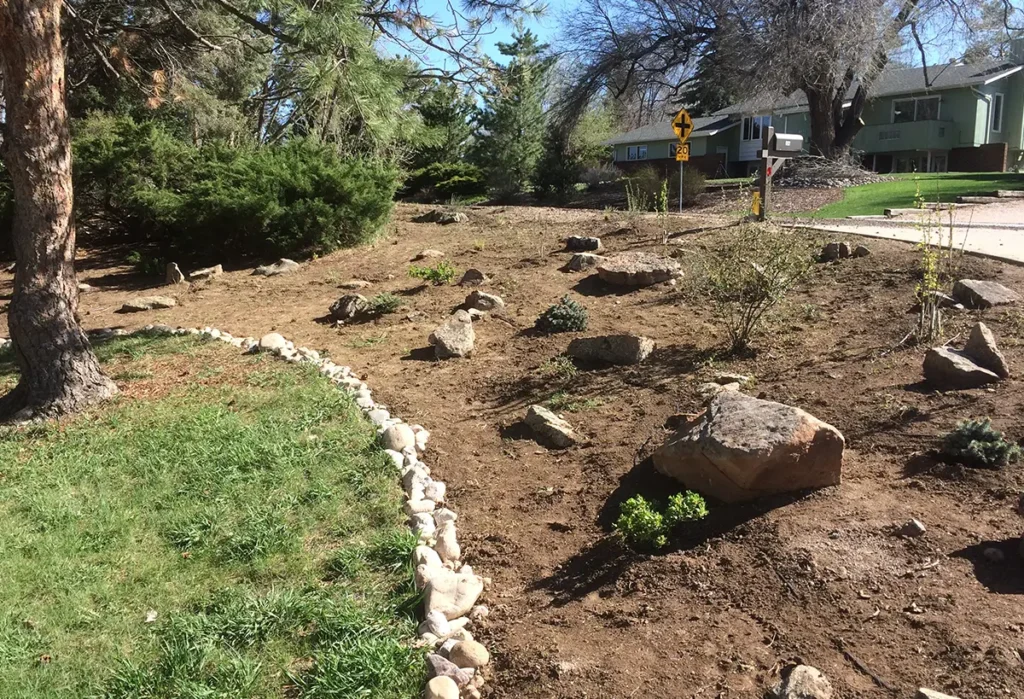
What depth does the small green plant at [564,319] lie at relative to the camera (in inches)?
246

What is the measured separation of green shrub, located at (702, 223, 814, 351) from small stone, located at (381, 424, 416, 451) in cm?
229

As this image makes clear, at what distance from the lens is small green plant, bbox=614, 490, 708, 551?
3.15 metres

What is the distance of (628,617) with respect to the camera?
9.21ft

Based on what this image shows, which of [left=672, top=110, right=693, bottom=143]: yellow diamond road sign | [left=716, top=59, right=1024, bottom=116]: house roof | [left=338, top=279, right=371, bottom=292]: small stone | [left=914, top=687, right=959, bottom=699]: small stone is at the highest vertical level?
[left=716, top=59, right=1024, bottom=116]: house roof

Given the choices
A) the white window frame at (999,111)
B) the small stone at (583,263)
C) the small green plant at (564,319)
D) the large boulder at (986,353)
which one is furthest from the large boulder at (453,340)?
the white window frame at (999,111)

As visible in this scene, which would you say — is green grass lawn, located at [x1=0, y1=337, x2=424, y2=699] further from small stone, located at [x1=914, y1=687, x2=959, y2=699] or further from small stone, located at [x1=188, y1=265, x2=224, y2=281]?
small stone, located at [x1=188, y1=265, x2=224, y2=281]

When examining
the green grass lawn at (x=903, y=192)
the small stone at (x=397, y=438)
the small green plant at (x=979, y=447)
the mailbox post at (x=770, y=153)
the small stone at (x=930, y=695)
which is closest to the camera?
the small stone at (x=930, y=695)

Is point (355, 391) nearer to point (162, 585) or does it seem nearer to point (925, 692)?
point (162, 585)

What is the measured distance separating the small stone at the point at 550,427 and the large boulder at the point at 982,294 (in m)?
3.23

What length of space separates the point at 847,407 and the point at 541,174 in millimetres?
18761

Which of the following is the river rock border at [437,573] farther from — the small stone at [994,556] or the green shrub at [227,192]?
the green shrub at [227,192]

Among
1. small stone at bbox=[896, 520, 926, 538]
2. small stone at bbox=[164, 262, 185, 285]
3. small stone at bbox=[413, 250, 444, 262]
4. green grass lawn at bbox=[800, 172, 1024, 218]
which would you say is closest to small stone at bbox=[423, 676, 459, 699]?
small stone at bbox=[896, 520, 926, 538]

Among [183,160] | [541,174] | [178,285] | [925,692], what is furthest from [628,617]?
[541,174]

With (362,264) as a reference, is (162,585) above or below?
below
